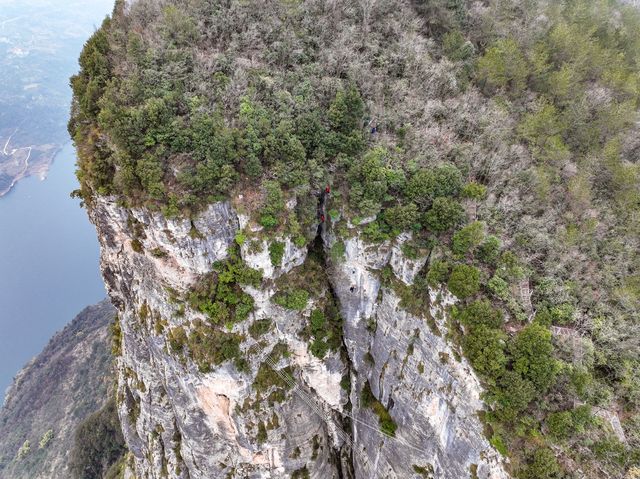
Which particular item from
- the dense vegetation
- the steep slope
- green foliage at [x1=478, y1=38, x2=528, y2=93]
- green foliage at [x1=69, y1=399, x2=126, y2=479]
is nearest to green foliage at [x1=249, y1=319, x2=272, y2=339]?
the dense vegetation

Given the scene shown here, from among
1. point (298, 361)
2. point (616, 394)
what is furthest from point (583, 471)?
point (298, 361)

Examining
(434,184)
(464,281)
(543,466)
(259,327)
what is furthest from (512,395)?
(259,327)

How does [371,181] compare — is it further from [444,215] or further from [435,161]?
[444,215]

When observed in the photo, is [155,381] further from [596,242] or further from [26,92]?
[26,92]

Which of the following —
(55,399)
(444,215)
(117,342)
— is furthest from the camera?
(55,399)

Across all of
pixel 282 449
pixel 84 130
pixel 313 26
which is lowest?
pixel 282 449

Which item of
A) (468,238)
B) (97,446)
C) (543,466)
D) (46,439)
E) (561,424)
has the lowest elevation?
(46,439)
